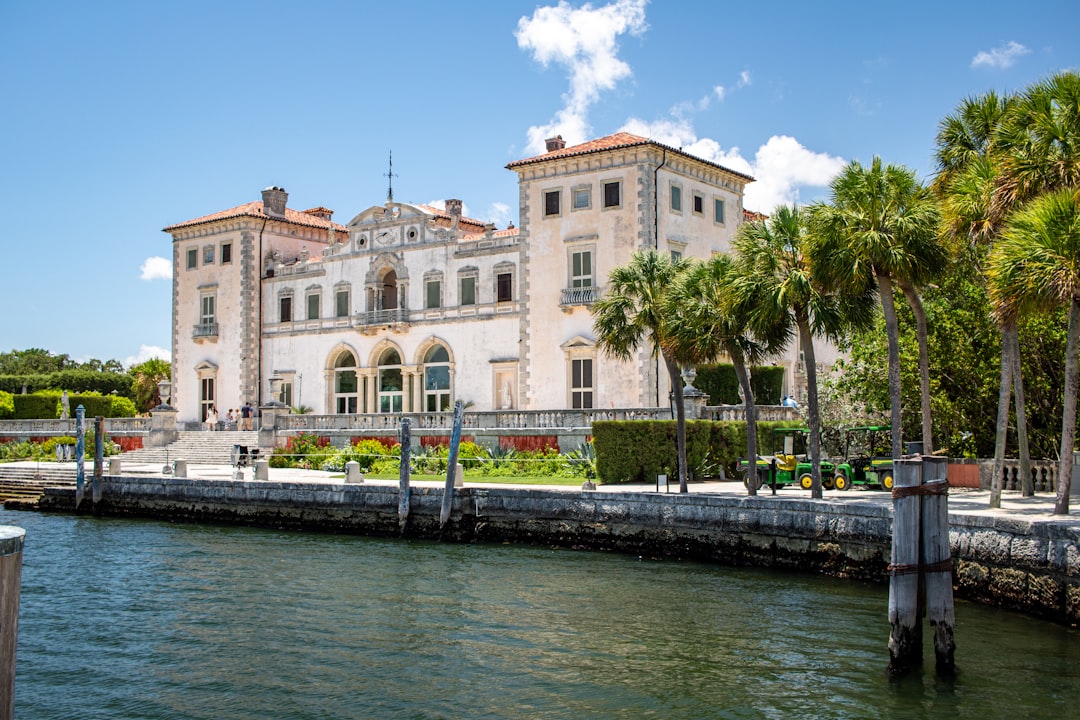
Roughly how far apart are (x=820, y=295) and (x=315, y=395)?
32.5m

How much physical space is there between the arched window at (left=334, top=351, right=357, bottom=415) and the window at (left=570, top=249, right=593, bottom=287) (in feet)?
43.5

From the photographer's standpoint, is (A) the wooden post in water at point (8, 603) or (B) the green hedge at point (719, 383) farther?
(B) the green hedge at point (719, 383)

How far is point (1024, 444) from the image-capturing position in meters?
22.3

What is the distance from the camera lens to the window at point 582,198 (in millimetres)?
41375

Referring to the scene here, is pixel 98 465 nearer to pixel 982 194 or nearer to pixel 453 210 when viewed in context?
pixel 453 210

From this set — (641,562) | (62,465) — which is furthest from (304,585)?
(62,465)

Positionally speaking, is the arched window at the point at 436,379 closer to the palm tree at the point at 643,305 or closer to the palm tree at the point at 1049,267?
the palm tree at the point at 643,305

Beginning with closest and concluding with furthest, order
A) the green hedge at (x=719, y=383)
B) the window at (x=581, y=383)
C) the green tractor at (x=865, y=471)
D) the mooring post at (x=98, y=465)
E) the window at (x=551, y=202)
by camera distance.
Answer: the green tractor at (x=865, y=471) → the mooring post at (x=98, y=465) → the green hedge at (x=719, y=383) → the window at (x=581, y=383) → the window at (x=551, y=202)

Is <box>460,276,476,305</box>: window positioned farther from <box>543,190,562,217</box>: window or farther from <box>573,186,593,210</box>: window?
<box>573,186,593,210</box>: window

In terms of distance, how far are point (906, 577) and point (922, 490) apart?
109 cm

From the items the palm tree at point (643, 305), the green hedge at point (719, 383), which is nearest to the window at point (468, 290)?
the green hedge at point (719, 383)

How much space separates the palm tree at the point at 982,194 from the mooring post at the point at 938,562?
275 inches

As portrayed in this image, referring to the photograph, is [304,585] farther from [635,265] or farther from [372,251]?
[372,251]

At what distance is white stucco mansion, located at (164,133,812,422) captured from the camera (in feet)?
134
